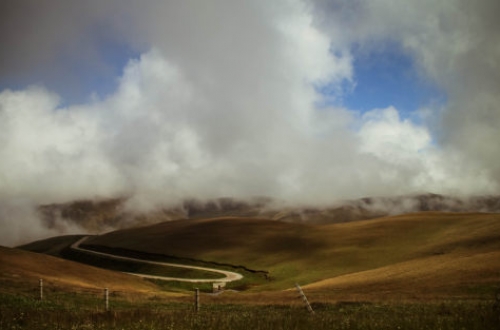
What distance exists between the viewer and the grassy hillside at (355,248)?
54.7m

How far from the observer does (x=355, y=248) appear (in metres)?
114

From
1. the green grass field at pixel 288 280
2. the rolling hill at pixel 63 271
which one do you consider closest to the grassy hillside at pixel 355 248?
the green grass field at pixel 288 280

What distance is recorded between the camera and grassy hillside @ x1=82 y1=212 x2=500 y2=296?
5469 centimetres

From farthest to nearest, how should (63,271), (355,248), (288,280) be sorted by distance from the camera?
1. (355,248)
2. (288,280)
3. (63,271)

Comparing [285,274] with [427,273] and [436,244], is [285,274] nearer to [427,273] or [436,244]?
[436,244]

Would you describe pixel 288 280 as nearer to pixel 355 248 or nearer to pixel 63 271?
pixel 355 248

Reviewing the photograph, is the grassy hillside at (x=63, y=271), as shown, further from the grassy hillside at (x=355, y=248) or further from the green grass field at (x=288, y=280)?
the grassy hillside at (x=355, y=248)

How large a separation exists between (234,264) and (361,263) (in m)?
35.0

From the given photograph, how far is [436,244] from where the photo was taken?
333 ft

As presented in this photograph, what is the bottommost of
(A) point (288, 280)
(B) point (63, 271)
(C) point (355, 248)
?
(A) point (288, 280)

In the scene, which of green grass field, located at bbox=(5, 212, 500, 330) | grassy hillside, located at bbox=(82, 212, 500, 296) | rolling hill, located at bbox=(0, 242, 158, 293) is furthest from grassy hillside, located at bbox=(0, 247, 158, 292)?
grassy hillside, located at bbox=(82, 212, 500, 296)

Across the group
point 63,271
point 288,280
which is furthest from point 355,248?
point 63,271

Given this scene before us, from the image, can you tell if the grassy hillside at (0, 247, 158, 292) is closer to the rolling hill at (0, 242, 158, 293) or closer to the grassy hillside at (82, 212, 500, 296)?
the rolling hill at (0, 242, 158, 293)

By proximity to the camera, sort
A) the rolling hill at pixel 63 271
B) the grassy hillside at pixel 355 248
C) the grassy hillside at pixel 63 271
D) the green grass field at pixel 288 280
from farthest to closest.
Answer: the grassy hillside at pixel 63 271
the rolling hill at pixel 63 271
the grassy hillside at pixel 355 248
the green grass field at pixel 288 280
